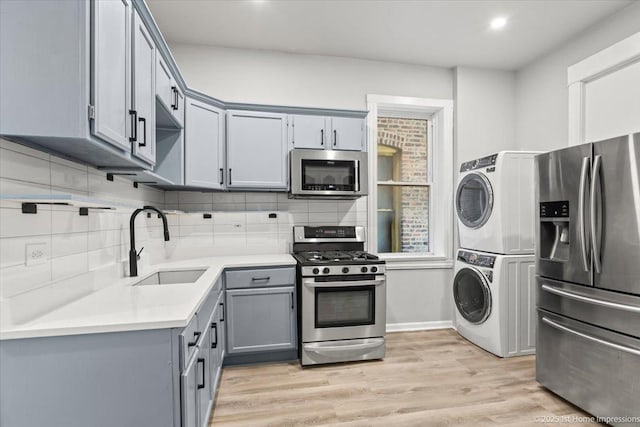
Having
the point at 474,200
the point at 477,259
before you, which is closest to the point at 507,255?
the point at 477,259

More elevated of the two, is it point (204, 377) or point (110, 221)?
point (110, 221)

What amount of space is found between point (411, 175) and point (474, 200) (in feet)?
2.68

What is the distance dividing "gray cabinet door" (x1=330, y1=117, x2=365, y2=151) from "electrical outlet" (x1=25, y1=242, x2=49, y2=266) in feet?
7.57

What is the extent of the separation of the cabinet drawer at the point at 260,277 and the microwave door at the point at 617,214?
6.77 feet

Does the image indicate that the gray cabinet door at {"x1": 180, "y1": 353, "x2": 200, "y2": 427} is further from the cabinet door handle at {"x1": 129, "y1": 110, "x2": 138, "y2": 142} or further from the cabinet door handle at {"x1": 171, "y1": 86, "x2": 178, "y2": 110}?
the cabinet door handle at {"x1": 171, "y1": 86, "x2": 178, "y2": 110}

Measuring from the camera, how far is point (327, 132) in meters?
3.16

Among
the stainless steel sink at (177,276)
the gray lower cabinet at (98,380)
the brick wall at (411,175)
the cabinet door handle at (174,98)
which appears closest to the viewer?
the gray lower cabinet at (98,380)

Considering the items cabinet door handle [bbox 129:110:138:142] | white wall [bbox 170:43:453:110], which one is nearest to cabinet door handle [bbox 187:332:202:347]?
cabinet door handle [bbox 129:110:138:142]

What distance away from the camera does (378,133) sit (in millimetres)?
3715

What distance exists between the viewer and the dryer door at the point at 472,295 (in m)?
2.99

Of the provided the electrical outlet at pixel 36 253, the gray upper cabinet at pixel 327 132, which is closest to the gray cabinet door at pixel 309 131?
the gray upper cabinet at pixel 327 132

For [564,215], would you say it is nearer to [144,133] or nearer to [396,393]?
[396,393]

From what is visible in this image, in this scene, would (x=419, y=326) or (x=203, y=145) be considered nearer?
(x=203, y=145)

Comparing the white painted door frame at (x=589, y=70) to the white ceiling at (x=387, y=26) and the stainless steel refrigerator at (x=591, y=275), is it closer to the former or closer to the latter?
the white ceiling at (x=387, y=26)
